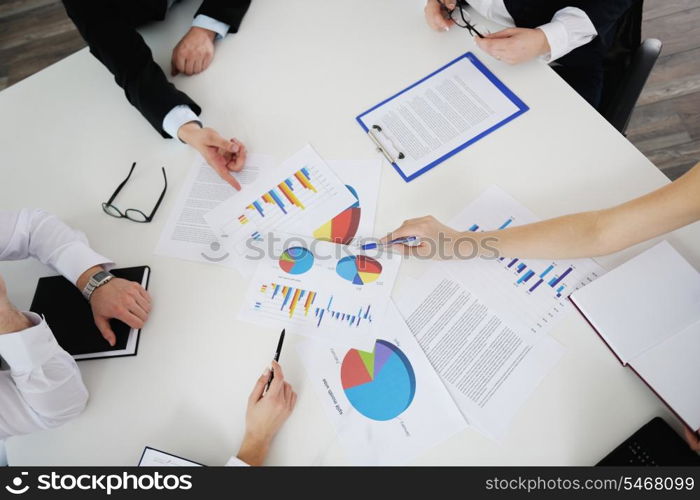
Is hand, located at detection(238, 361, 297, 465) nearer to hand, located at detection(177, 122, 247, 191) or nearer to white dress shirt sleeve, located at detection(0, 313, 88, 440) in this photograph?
white dress shirt sleeve, located at detection(0, 313, 88, 440)

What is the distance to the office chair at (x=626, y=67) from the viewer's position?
45.9 inches

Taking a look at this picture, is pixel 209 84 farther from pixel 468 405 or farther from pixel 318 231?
pixel 468 405

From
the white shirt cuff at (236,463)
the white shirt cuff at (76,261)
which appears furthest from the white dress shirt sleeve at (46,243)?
the white shirt cuff at (236,463)

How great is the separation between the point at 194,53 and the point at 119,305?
0.74 metres

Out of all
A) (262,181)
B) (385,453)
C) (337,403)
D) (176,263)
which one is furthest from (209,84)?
(385,453)

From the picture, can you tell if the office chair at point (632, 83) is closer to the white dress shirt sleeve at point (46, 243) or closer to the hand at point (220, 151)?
the hand at point (220, 151)

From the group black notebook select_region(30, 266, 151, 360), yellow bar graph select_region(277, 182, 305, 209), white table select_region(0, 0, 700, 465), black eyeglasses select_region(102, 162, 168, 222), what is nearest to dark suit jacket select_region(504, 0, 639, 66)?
white table select_region(0, 0, 700, 465)

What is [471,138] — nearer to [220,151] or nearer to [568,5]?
[568,5]

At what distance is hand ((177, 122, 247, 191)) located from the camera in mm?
1213

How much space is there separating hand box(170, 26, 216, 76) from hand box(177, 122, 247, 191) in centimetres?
25

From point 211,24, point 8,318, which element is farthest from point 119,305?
point 211,24

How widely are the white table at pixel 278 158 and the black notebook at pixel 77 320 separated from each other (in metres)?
0.03

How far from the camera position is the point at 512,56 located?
1.20m

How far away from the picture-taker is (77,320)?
1.10 metres
